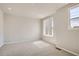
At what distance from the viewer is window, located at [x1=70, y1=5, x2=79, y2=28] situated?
357 centimetres

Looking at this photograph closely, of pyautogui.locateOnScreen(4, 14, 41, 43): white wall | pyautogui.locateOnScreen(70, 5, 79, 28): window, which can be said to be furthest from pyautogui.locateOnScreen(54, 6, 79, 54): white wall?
pyautogui.locateOnScreen(4, 14, 41, 43): white wall

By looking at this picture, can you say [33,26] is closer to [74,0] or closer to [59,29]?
[59,29]

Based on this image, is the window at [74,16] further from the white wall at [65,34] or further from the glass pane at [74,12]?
the white wall at [65,34]

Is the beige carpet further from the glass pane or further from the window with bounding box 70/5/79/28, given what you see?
the glass pane

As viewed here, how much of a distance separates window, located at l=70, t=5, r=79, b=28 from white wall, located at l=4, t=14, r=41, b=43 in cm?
433

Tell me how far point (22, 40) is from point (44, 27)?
2.04 metres

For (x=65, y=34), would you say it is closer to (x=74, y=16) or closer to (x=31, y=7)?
(x=74, y=16)

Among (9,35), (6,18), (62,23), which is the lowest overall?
(9,35)

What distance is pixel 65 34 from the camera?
13.6 ft

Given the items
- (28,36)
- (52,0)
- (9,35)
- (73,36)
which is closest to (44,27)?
(28,36)

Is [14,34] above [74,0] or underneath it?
underneath

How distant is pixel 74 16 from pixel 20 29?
4498 millimetres

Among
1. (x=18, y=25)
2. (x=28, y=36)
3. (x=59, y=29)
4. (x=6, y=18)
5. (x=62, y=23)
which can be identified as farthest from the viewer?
(x=28, y=36)

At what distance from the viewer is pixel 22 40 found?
7.27m
